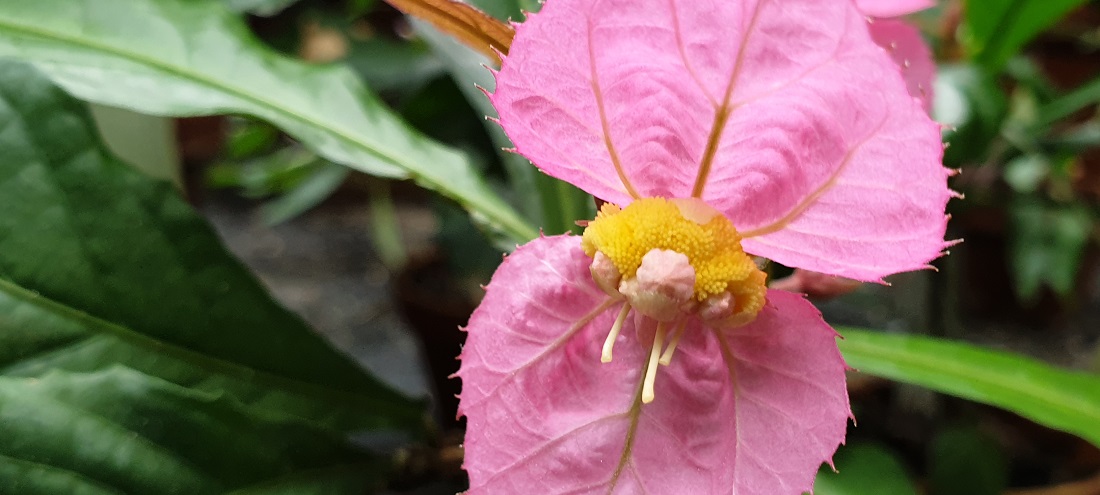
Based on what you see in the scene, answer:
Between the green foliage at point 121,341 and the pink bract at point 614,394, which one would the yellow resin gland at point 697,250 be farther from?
the green foliage at point 121,341

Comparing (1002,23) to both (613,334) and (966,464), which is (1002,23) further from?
(613,334)

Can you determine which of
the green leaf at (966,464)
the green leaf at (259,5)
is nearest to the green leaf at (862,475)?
the green leaf at (966,464)

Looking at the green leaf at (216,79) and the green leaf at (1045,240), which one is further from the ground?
the green leaf at (216,79)

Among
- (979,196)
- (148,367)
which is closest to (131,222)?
(148,367)

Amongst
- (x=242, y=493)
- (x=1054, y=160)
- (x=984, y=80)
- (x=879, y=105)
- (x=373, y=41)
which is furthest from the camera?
(x=373, y=41)

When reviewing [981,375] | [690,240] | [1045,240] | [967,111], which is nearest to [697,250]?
[690,240]

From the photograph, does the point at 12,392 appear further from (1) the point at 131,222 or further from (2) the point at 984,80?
(2) the point at 984,80
